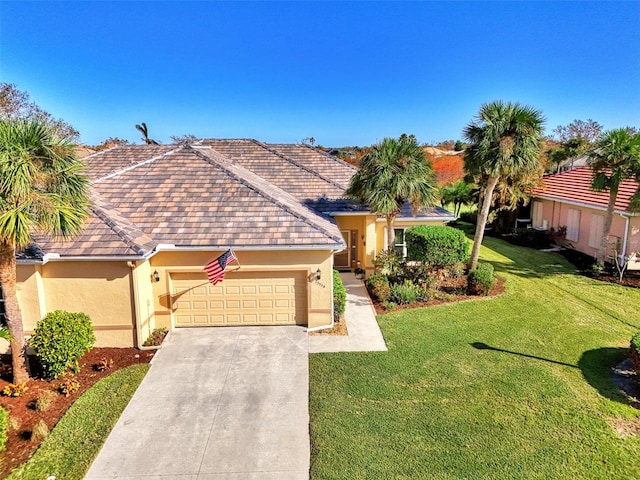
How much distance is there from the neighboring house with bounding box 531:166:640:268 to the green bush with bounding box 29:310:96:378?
69.6ft

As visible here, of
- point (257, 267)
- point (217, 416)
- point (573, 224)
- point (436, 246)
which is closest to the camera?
point (217, 416)

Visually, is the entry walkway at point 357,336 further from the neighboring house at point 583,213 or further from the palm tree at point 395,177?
the neighboring house at point 583,213

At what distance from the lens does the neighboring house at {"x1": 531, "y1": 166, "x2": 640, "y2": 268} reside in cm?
1841

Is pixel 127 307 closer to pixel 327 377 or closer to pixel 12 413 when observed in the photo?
pixel 12 413

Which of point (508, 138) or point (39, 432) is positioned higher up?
point (508, 138)

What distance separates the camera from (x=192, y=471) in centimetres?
700

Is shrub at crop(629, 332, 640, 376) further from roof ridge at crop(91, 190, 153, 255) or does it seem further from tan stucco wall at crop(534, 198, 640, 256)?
roof ridge at crop(91, 190, 153, 255)

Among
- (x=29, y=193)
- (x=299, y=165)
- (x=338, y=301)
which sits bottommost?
(x=338, y=301)

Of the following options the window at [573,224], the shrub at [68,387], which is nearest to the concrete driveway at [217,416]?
the shrub at [68,387]

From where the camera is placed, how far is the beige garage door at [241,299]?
41.6ft

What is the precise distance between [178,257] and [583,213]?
2042cm

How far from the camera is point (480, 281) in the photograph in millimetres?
15406

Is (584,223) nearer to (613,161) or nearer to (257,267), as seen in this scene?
(613,161)

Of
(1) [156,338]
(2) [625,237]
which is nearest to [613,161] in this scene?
(2) [625,237]
